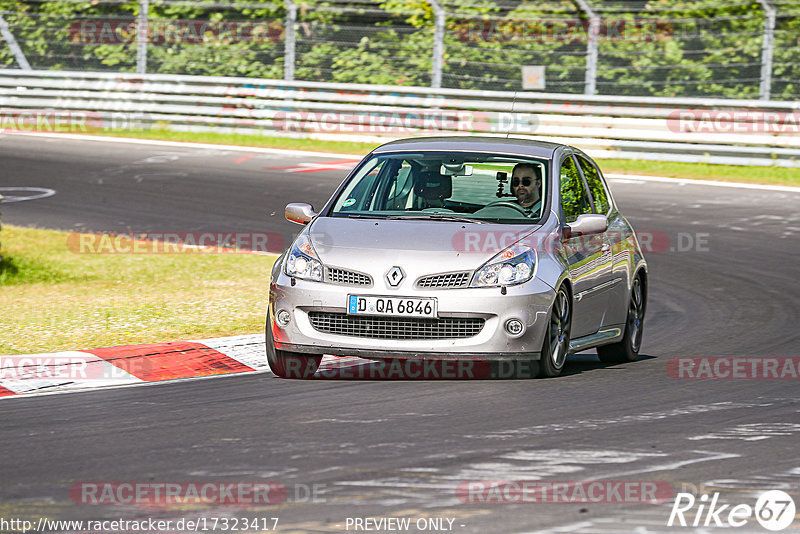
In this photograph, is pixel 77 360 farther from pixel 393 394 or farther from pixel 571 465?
→ pixel 571 465

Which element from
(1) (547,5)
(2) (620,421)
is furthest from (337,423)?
(1) (547,5)

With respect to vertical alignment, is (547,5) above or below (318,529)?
above

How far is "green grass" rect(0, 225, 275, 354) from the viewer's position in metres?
10.7

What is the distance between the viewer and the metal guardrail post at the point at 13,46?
94.8 ft

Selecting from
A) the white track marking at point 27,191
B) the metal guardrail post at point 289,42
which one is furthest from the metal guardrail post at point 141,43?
the white track marking at point 27,191

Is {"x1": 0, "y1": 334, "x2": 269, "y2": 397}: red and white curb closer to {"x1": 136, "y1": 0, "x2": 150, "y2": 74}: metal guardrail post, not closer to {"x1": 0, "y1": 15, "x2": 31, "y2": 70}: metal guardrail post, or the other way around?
{"x1": 136, "y1": 0, "x2": 150, "y2": 74}: metal guardrail post

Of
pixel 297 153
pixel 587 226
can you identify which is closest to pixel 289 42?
pixel 297 153

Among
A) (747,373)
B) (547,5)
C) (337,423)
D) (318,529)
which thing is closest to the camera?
(318,529)

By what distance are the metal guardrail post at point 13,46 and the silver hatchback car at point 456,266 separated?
66.6ft

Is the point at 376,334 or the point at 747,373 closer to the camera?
the point at 376,334

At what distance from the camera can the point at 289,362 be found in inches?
359

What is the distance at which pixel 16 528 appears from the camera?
5480mm

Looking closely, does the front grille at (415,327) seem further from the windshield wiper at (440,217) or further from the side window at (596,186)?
the side window at (596,186)

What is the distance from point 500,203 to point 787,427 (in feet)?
8.92
